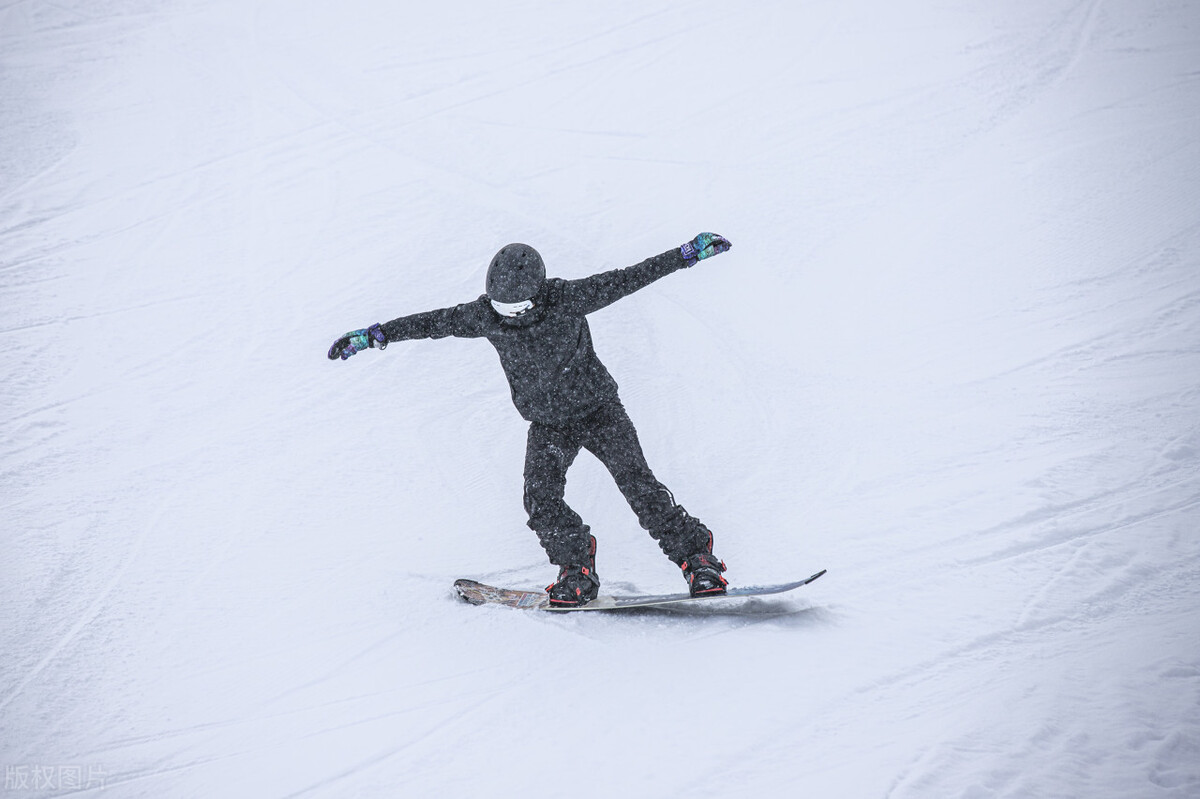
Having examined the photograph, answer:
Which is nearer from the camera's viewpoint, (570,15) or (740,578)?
(740,578)

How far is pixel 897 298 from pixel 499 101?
18.4 feet

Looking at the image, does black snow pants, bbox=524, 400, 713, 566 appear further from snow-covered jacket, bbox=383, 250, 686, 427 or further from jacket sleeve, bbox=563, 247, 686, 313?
jacket sleeve, bbox=563, 247, 686, 313

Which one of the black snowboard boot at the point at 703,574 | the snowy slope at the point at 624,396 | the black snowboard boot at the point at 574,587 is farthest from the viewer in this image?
the black snowboard boot at the point at 574,587

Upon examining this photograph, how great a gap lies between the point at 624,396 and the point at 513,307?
2.27 metres

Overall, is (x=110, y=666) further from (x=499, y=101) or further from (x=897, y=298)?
(x=499, y=101)

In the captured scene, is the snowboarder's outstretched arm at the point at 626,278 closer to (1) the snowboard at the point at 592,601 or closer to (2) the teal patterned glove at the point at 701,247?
(2) the teal patterned glove at the point at 701,247

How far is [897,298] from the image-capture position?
6.55 m

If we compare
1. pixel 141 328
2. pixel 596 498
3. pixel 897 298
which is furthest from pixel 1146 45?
pixel 141 328

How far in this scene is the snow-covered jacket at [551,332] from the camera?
153 inches

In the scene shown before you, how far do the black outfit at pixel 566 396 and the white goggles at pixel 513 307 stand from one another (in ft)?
0.11

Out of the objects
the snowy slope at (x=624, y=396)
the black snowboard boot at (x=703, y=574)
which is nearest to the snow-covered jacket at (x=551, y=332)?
the black snowboard boot at (x=703, y=574)

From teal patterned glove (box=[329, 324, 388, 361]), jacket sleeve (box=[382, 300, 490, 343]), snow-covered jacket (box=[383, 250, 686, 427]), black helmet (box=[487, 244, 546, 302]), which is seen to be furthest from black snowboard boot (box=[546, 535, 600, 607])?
teal patterned glove (box=[329, 324, 388, 361])

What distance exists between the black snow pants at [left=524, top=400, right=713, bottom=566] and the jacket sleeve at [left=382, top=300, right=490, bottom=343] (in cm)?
64

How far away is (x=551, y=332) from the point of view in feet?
12.7
